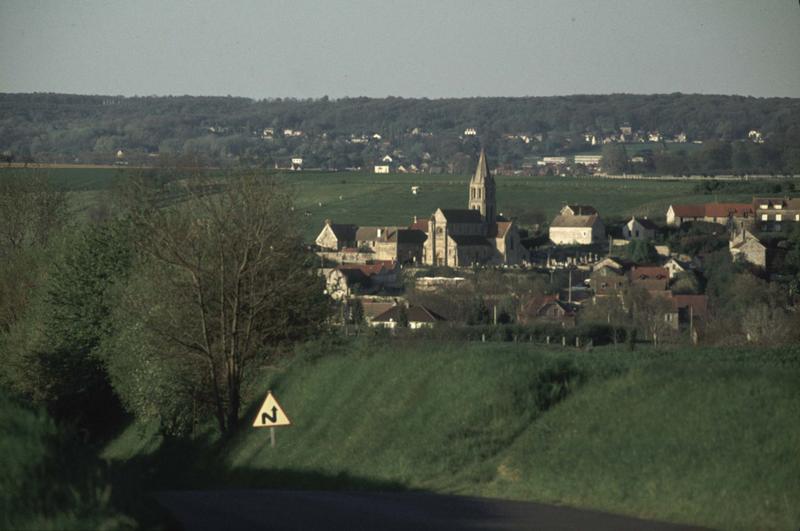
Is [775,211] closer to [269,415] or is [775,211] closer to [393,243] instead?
[393,243]

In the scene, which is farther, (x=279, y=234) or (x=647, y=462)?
(x=279, y=234)

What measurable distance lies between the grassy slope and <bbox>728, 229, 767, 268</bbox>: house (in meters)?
59.6

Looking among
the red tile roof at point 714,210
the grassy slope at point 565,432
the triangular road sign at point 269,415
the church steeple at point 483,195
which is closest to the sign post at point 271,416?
the triangular road sign at point 269,415

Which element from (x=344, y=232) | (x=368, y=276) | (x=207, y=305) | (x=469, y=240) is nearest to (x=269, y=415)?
(x=207, y=305)

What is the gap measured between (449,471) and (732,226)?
88410 mm

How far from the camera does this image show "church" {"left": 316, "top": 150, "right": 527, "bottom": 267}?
119875mm

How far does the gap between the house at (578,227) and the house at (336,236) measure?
17.0 metres

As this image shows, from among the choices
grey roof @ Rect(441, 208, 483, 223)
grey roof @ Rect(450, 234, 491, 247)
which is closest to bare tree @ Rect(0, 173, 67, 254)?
grey roof @ Rect(450, 234, 491, 247)

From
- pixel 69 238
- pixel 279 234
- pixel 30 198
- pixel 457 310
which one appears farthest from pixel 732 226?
pixel 279 234

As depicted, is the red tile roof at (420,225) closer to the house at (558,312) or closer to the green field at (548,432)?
the house at (558,312)

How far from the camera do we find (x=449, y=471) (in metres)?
17.4

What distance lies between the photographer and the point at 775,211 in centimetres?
9812

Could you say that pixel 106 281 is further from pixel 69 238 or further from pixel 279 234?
pixel 279 234

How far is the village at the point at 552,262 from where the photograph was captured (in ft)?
215
